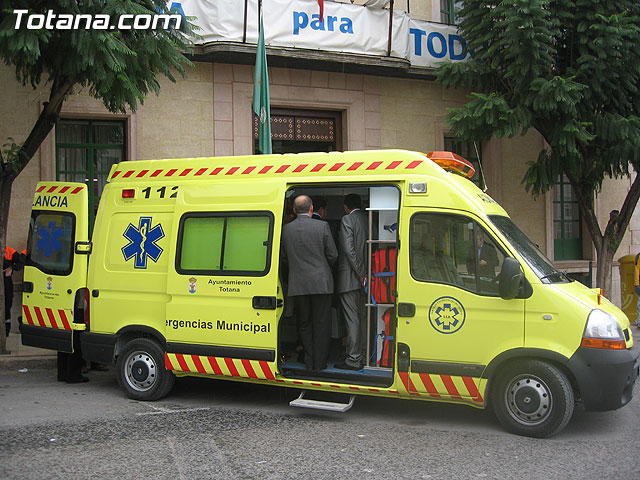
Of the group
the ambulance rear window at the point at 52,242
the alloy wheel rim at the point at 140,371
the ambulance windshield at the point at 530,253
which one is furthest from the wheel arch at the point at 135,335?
the ambulance windshield at the point at 530,253

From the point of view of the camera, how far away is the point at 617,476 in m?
4.72

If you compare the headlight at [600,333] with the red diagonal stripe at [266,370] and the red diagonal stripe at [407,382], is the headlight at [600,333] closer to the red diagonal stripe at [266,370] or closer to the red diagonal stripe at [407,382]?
the red diagonal stripe at [407,382]

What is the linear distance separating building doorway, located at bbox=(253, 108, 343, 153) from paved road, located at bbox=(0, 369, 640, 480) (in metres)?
6.56

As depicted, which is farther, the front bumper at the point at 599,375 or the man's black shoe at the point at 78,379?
the man's black shoe at the point at 78,379

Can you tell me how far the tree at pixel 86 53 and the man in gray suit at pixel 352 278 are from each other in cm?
349

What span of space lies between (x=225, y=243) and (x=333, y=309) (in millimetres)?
1427

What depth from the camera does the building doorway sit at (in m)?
12.8

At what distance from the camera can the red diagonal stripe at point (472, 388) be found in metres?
5.73

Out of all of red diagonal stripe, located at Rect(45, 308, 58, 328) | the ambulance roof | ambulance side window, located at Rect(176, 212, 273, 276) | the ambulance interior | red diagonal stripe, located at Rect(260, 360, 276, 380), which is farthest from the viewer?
red diagonal stripe, located at Rect(45, 308, 58, 328)

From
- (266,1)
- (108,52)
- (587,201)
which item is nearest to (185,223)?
(108,52)

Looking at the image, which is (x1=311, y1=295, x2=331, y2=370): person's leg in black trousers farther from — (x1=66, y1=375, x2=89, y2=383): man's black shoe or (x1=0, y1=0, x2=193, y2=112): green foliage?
(x1=0, y1=0, x2=193, y2=112): green foliage

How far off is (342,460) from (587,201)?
365 inches

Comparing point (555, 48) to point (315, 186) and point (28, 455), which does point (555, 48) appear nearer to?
point (315, 186)

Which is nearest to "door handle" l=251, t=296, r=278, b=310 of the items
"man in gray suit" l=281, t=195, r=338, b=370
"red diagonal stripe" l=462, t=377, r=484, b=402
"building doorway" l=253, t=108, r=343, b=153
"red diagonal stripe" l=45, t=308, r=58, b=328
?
"man in gray suit" l=281, t=195, r=338, b=370
